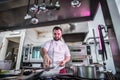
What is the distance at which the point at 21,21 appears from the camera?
209 centimetres

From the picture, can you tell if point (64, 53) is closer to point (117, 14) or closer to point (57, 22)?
point (117, 14)

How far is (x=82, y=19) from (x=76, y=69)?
4.76 feet

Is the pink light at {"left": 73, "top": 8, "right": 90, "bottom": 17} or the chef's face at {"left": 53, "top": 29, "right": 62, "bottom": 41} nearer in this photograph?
the chef's face at {"left": 53, "top": 29, "right": 62, "bottom": 41}

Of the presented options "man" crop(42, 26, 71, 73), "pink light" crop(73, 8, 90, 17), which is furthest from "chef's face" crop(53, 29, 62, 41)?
"pink light" crop(73, 8, 90, 17)

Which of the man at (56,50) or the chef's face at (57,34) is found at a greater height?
the chef's face at (57,34)

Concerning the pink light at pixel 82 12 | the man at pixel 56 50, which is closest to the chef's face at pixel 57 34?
the man at pixel 56 50

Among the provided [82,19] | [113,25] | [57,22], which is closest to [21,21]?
[57,22]

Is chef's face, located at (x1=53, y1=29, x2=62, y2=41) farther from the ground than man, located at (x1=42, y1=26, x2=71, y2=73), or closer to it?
farther from the ground

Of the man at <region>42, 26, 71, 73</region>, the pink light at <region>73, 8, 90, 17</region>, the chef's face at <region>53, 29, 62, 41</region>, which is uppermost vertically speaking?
the pink light at <region>73, 8, 90, 17</region>

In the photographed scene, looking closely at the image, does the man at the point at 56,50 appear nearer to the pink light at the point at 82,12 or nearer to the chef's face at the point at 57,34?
the chef's face at the point at 57,34

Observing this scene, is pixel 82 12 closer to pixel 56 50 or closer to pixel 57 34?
pixel 57 34

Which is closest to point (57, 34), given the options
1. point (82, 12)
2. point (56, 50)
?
point (56, 50)

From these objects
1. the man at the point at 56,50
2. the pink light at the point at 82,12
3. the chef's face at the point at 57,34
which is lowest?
the man at the point at 56,50

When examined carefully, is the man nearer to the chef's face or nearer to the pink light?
the chef's face
